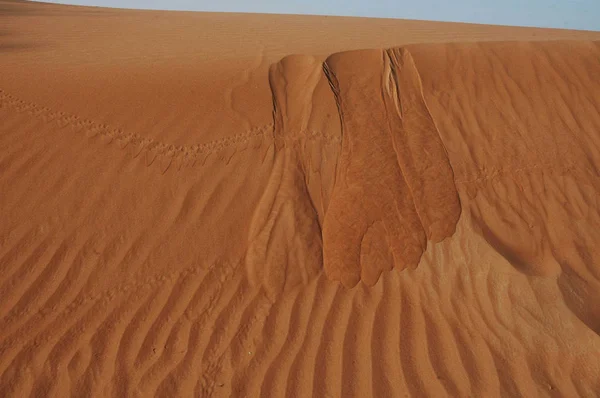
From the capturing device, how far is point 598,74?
5281 mm

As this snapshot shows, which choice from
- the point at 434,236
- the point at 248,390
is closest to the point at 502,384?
the point at 434,236

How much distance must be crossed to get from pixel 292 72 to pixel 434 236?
7.96 feet

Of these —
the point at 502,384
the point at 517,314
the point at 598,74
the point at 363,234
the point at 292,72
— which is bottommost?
the point at 502,384

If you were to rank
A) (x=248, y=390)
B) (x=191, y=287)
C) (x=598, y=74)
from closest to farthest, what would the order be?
(x=248, y=390)
(x=191, y=287)
(x=598, y=74)

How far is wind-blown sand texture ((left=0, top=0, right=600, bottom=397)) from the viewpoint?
2805 mm

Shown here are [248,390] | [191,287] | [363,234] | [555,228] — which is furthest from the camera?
[555,228]

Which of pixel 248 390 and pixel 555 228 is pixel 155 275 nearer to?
pixel 248 390

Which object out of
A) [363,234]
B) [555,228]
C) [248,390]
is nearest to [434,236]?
[363,234]

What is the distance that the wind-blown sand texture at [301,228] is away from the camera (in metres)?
2.80

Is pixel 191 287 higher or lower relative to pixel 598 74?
lower

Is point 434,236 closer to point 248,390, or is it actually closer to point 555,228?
point 555,228

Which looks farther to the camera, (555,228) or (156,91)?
(156,91)

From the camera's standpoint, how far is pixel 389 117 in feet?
14.0

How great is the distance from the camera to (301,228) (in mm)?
3541
